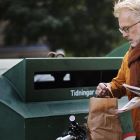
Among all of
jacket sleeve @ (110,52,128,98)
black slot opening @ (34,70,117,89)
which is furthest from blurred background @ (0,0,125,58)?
jacket sleeve @ (110,52,128,98)

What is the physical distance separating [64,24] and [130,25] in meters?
12.1

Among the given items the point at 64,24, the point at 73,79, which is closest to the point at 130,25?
the point at 73,79

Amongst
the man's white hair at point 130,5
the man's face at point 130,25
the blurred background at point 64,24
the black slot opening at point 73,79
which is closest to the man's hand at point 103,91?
the man's face at point 130,25

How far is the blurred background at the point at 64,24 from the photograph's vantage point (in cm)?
1398

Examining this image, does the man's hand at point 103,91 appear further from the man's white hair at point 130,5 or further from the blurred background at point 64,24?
the blurred background at point 64,24

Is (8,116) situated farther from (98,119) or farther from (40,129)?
(98,119)

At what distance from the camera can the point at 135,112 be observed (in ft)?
7.76

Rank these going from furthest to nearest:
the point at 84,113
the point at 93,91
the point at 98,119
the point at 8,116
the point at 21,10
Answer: the point at 21,10 → the point at 93,91 → the point at 84,113 → the point at 8,116 → the point at 98,119

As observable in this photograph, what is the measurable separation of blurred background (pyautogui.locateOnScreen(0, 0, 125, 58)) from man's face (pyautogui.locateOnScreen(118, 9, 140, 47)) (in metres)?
10.5

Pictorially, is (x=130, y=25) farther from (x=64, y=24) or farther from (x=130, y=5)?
(x=64, y=24)

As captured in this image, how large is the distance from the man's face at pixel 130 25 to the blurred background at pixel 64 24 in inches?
413

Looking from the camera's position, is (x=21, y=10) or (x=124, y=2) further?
(x=21, y=10)

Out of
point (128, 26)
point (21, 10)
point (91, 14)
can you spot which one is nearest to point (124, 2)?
point (128, 26)

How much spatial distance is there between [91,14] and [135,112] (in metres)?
13.8
